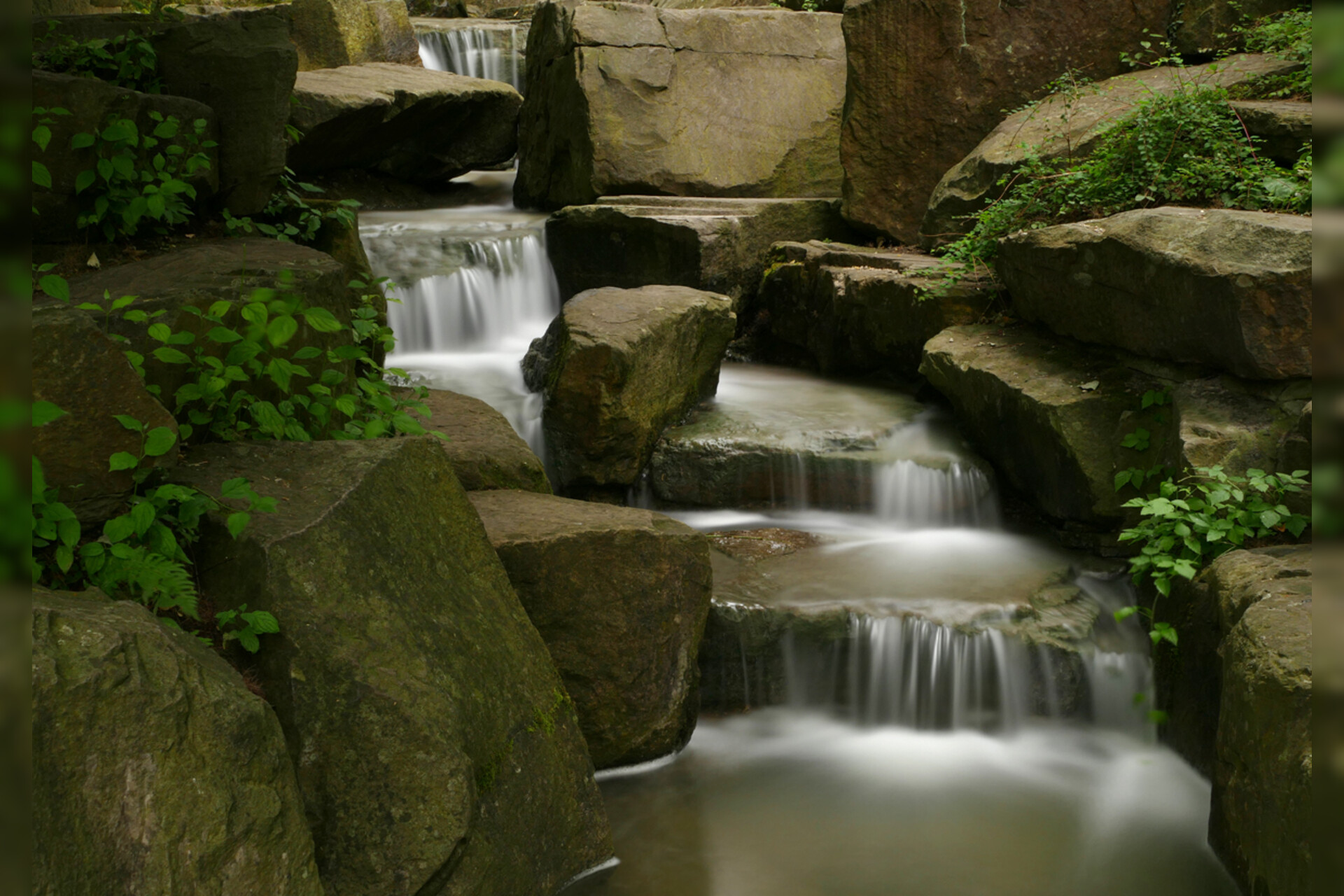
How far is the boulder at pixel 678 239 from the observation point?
805 centimetres

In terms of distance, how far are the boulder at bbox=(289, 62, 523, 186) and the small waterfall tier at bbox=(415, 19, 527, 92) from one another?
60.5 inches

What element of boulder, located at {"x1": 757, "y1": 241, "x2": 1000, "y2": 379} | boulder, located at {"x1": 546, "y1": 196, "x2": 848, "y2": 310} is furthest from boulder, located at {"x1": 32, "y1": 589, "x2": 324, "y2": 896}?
boulder, located at {"x1": 546, "y1": 196, "x2": 848, "y2": 310}

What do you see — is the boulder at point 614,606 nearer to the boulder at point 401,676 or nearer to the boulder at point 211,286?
the boulder at point 401,676

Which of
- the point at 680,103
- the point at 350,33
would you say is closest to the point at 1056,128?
the point at 680,103

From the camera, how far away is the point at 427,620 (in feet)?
10.2

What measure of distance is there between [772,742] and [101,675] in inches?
117

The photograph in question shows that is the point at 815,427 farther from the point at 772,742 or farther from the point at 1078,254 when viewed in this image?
the point at 772,742

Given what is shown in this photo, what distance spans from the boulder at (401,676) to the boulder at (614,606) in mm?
411

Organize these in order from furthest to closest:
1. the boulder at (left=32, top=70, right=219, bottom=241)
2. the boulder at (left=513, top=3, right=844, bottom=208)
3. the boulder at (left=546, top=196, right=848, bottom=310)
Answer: the boulder at (left=513, top=3, right=844, bottom=208), the boulder at (left=546, top=196, right=848, bottom=310), the boulder at (left=32, top=70, right=219, bottom=241)

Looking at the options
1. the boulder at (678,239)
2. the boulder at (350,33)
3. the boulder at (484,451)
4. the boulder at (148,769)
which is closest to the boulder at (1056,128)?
the boulder at (678,239)

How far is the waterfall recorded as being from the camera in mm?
12539

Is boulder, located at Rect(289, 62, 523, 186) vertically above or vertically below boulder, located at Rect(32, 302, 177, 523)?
above

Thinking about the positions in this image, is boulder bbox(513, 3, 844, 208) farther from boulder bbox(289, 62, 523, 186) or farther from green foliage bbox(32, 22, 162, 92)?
green foliage bbox(32, 22, 162, 92)

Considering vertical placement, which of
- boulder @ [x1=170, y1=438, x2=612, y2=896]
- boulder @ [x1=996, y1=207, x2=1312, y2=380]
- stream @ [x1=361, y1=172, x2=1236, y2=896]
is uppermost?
boulder @ [x1=996, y1=207, x2=1312, y2=380]
